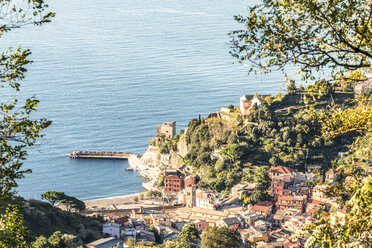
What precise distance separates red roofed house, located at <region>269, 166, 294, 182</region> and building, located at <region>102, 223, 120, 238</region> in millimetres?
12300

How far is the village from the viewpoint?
27297 mm

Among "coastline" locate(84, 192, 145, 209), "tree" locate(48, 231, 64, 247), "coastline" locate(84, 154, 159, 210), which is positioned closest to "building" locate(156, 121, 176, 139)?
"coastline" locate(84, 154, 159, 210)

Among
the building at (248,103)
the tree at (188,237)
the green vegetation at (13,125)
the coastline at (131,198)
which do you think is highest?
the building at (248,103)

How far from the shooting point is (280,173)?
35.3m

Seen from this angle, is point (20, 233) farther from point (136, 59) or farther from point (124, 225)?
point (136, 59)

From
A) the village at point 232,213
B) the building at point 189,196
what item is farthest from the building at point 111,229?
→ the building at point 189,196

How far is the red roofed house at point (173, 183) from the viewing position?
4194 cm

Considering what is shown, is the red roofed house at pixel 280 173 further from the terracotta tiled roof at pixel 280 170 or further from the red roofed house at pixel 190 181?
the red roofed house at pixel 190 181

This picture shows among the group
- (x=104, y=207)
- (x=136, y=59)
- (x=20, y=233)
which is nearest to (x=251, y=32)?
(x=20, y=233)

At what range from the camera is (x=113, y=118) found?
6334cm

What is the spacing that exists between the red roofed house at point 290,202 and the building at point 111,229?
10843mm

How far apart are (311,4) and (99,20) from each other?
399 feet

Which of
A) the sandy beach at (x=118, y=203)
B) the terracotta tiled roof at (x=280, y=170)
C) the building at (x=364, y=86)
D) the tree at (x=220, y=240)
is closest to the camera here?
the building at (x=364, y=86)

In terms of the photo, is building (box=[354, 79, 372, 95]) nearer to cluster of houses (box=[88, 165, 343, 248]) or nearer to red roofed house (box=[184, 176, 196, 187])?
cluster of houses (box=[88, 165, 343, 248])
